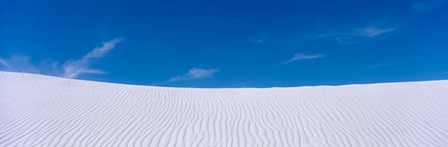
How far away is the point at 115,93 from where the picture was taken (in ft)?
47.2

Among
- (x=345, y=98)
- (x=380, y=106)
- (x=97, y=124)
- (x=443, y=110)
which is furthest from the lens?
(x=345, y=98)

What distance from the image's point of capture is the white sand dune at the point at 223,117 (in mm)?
7715

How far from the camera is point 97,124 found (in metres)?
9.30

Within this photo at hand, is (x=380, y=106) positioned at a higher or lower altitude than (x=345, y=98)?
lower

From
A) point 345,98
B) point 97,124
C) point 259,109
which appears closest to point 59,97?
point 97,124

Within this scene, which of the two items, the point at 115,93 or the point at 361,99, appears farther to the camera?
the point at 115,93

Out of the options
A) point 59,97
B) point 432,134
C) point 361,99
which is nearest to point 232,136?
point 432,134

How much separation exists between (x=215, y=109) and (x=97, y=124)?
12.3ft

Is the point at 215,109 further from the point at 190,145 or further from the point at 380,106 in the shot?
the point at 380,106

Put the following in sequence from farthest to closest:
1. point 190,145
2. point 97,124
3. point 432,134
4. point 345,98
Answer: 1. point 345,98
2. point 97,124
3. point 432,134
4. point 190,145

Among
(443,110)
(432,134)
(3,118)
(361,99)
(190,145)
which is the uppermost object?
(361,99)

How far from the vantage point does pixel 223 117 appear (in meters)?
10.2

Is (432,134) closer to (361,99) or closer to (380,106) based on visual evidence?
(380,106)

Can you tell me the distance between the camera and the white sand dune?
7.71m
